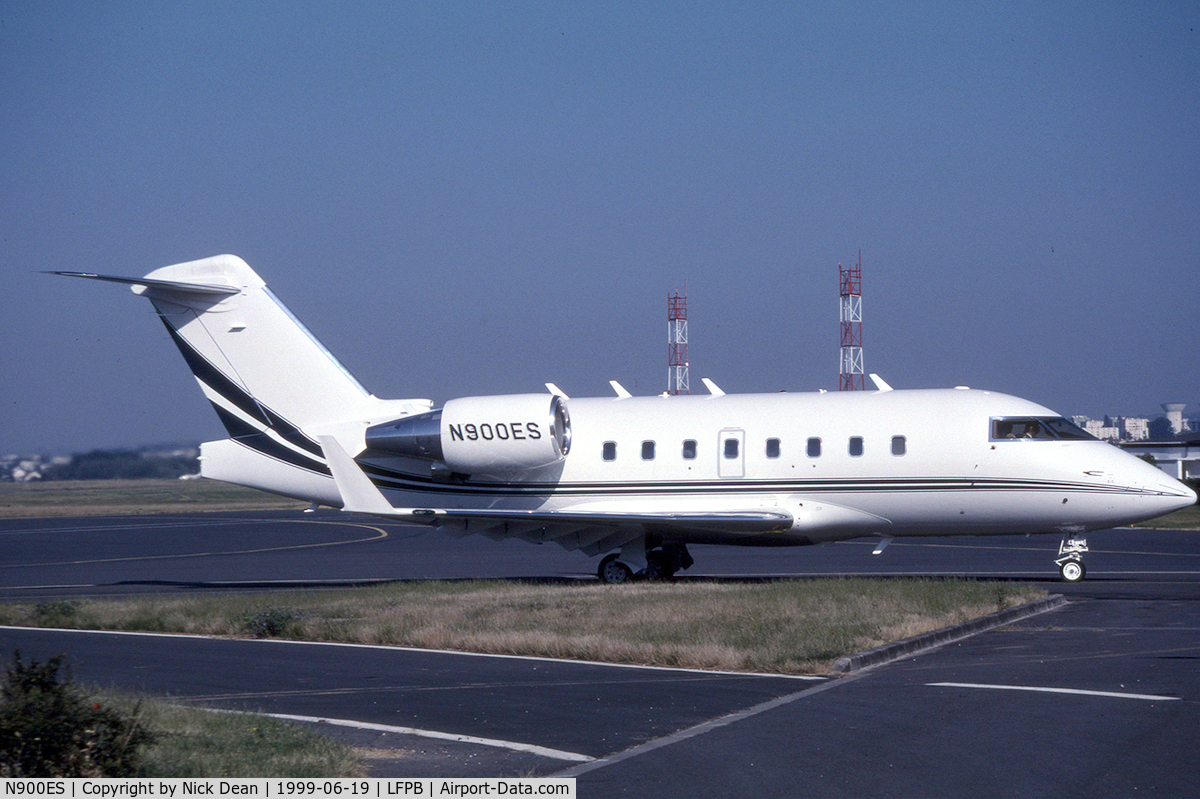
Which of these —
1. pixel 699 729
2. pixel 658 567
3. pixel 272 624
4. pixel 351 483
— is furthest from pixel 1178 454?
pixel 699 729

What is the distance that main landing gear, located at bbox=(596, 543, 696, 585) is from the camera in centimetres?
2223

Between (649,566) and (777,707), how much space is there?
40.7 feet

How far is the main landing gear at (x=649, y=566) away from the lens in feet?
72.9

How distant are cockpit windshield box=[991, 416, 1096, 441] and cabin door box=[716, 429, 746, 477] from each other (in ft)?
14.1

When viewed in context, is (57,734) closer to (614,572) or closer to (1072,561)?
(614,572)

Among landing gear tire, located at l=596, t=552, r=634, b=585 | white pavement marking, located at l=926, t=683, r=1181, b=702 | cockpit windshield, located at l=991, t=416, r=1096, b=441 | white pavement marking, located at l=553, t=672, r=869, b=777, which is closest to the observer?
white pavement marking, located at l=553, t=672, r=869, b=777

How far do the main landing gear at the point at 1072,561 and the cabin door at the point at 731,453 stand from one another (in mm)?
5664

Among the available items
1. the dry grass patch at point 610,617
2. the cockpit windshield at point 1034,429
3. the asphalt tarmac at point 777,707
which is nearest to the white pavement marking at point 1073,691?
the asphalt tarmac at point 777,707

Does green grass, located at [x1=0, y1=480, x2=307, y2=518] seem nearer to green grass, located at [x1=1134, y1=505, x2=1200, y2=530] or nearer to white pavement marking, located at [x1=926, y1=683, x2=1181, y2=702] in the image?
green grass, located at [x1=1134, y1=505, x2=1200, y2=530]

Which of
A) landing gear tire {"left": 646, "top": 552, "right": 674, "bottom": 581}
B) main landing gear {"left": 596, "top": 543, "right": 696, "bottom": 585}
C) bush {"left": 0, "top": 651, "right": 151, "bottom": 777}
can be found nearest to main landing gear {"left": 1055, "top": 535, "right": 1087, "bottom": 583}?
main landing gear {"left": 596, "top": 543, "right": 696, "bottom": 585}

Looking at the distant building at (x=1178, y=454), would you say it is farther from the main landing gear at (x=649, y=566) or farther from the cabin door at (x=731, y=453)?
the cabin door at (x=731, y=453)

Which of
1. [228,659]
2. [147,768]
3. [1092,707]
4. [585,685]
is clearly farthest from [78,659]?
[1092,707]

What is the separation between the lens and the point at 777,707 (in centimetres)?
1011
